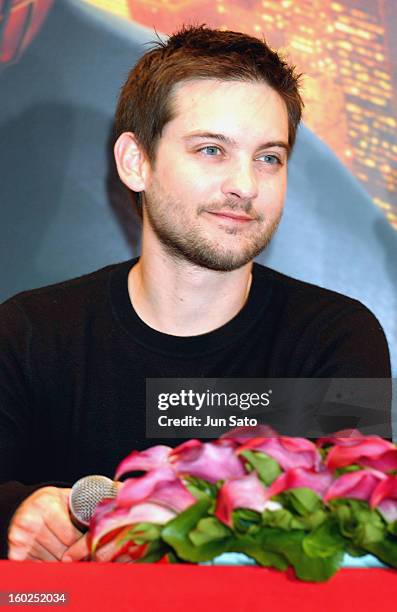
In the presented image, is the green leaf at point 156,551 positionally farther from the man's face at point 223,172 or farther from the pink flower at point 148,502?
the man's face at point 223,172

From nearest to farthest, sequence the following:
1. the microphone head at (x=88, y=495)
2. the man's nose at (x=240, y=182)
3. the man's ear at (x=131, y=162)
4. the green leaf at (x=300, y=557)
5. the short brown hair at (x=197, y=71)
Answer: the green leaf at (x=300, y=557), the microphone head at (x=88, y=495), the man's nose at (x=240, y=182), the short brown hair at (x=197, y=71), the man's ear at (x=131, y=162)

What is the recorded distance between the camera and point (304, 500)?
2.15ft

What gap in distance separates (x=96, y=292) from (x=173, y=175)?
256mm

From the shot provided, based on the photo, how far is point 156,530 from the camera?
26.6 inches

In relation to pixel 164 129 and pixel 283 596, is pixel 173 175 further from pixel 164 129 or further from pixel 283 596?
pixel 283 596

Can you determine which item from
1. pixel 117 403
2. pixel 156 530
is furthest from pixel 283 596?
pixel 117 403

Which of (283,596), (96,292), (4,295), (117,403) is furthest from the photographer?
(4,295)

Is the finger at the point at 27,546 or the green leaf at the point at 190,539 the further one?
the finger at the point at 27,546

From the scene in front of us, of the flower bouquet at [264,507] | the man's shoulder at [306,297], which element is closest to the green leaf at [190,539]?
the flower bouquet at [264,507]

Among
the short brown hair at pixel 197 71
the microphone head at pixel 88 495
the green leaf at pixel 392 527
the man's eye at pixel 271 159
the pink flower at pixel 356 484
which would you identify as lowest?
the microphone head at pixel 88 495

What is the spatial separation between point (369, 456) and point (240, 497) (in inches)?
4.0

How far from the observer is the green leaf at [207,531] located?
66 centimetres

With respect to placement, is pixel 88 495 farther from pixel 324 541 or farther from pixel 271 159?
pixel 271 159

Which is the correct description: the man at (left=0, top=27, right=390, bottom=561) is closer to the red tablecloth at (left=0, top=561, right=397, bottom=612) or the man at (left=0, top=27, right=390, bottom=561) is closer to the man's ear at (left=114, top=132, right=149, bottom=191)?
the man's ear at (left=114, top=132, right=149, bottom=191)
